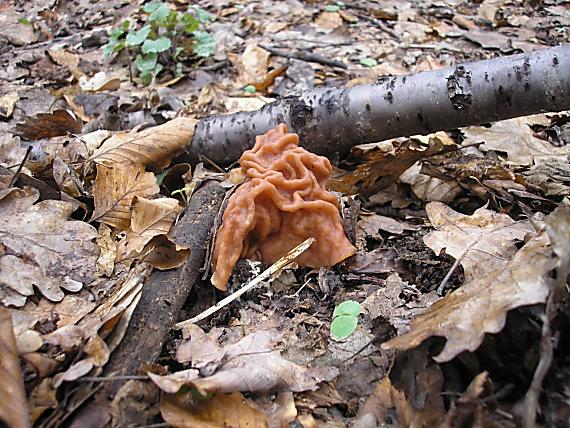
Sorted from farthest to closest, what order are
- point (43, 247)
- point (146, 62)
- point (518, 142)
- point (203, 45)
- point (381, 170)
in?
point (203, 45)
point (146, 62)
point (518, 142)
point (381, 170)
point (43, 247)

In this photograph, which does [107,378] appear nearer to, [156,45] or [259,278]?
[259,278]

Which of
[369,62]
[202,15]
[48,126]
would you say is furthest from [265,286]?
[202,15]

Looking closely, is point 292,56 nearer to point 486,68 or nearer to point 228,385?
point 486,68

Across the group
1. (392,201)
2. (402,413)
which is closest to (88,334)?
(402,413)

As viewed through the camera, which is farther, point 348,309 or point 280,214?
point 280,214

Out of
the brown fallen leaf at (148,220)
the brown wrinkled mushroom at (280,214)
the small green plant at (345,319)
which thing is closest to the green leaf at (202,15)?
the brown wrinkled mushroom at (280,214)

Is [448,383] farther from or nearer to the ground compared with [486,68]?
nearer to the ground

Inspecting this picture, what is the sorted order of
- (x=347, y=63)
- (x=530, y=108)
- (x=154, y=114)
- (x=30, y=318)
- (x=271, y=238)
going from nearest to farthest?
(x=30, y=318), (x=271, y=238), (x=530, y=108), (x=154, y=114), (x=347, y=63)
